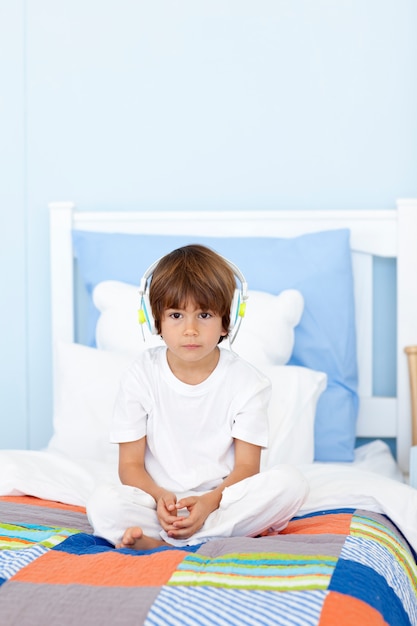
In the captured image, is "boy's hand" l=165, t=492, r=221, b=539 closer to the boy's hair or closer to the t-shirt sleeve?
the t-shirt sleeve

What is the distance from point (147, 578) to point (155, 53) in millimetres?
1624

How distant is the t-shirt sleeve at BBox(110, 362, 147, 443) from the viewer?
1.47m

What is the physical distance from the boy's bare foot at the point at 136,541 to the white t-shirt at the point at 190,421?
0.18 metres

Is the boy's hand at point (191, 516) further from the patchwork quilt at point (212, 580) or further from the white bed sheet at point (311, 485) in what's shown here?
the white bed sheet at point (311, 485)

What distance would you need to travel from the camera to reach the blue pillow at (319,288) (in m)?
2.02

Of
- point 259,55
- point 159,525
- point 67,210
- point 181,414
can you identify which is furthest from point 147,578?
point 259,55

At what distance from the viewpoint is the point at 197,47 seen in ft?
7.46

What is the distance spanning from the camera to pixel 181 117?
2.29 meters

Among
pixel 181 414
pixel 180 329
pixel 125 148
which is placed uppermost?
pixel 125 148

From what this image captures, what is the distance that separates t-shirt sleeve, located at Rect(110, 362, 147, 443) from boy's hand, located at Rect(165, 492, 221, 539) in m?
0.18

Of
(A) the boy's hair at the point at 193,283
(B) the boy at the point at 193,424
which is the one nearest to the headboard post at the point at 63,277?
(B) the boy at the point at 193,424

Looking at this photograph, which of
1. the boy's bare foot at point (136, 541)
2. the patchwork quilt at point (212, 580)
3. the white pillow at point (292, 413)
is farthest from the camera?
the white pillow at point (292, 413)

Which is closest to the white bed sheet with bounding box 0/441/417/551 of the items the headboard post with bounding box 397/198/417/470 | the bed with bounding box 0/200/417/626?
the bed with bounding box 0/200/417/626

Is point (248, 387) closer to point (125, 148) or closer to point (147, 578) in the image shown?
point (147, 578)
